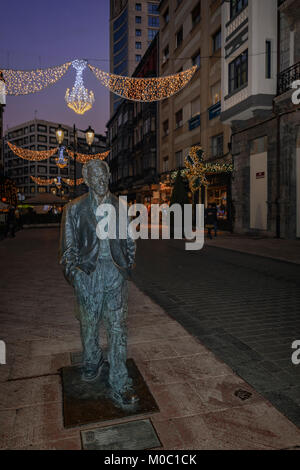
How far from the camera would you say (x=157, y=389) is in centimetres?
304

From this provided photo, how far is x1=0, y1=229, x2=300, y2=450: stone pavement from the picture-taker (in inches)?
93.5

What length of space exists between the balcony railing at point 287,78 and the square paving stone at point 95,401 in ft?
52.4

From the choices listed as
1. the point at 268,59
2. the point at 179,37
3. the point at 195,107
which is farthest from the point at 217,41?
the point at 268,59

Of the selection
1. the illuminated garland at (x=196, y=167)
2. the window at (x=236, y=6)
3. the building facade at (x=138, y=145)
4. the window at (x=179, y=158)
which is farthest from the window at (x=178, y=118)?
the window at (x=236, y=6)

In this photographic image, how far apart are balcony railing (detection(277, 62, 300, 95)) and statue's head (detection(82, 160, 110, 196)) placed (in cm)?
1536

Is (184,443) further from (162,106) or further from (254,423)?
(162,106)

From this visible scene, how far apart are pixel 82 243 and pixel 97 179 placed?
535 millimetres

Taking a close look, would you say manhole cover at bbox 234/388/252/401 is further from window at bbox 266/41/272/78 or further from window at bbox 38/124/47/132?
window at bbox 38/124/47/132

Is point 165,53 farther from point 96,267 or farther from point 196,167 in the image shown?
point 96,267

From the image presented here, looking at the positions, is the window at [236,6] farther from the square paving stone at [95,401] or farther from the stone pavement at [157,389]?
the square paving stone at [95,401]

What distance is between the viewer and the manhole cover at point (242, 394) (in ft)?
9.51

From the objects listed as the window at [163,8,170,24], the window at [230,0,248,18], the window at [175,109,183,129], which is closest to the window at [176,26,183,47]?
the window at [163,8,170,24]
